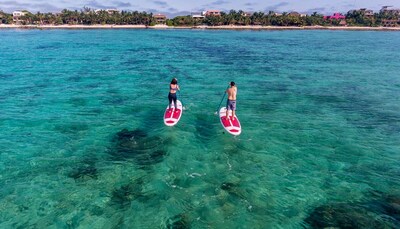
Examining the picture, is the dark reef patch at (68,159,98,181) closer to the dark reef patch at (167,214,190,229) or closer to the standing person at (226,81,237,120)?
the dark reef patch at (167,214,190,229)

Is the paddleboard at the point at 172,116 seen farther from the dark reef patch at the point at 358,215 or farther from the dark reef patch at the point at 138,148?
the dark reef patch at the point at 358,215

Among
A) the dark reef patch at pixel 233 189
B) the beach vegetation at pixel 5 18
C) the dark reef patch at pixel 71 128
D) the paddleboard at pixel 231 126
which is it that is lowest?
the dark reef patch at pixel 233 189

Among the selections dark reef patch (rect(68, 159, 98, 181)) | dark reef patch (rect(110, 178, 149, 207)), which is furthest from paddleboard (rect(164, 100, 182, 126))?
dark reef patch (rect(110, 178, 149, 207))

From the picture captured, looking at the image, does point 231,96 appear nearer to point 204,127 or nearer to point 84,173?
point 204,127

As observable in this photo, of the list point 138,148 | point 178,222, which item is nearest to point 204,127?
point 138,148

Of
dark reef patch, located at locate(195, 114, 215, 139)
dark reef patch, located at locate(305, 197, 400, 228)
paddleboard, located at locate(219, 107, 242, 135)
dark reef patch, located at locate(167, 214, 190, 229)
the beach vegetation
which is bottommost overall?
dark reef patch, located at locate(167, 214, 190, 229)

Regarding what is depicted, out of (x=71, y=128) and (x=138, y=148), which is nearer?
(x=138, y=148)

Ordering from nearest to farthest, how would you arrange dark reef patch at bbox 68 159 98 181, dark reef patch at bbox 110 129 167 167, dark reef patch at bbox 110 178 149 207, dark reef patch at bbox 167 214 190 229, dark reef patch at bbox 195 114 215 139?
dark reef patch at bbox 167 214 190 229, dark reef patch at bbox 110 178 149 207, dark reef patch at bbox 68 159 98 181, dark reef patch at bbox 110 129 167 167, dark reef patch at bbox 195 114 215 139

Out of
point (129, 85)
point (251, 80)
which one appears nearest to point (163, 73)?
point (129, 85)

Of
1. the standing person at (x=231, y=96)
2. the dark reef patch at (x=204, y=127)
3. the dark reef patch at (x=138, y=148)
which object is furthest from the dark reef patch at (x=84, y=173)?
the standing person at (x=231, y=96)
